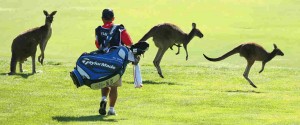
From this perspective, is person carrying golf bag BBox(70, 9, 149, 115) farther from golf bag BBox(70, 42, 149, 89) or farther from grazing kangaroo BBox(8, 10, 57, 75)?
grazing kangaroo BBox(8, 10, 57, 75)

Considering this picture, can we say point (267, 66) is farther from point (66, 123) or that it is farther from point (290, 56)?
Answer: point (66, 123)

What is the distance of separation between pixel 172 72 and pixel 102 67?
957 cm

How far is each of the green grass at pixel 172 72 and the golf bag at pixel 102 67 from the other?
666 mm

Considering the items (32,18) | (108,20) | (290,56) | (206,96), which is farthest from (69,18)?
(108,20)

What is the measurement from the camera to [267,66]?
80.1 feet

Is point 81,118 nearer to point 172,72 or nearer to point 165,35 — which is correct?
point 165,35

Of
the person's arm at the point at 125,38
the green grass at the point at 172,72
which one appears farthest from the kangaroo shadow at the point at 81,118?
the person's arm at the point at 125,38

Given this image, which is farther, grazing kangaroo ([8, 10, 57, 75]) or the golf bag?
grazing kangaroo ([8, 10, 57, 75])

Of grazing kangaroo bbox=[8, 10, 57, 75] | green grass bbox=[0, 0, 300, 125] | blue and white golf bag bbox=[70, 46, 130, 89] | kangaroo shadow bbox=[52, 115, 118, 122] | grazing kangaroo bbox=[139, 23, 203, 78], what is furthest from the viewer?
grazing kangaroo bbox=[139, 23, 203, 78]

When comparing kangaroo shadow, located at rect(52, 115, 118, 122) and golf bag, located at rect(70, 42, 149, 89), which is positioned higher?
golf bag, located at rect(70, 42, 149, 89)

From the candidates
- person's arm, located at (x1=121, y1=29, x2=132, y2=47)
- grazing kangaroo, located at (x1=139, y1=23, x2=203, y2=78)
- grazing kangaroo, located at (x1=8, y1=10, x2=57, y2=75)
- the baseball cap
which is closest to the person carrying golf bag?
person's arm, located at (x1=121, y1=29, x2=132, y2=47)

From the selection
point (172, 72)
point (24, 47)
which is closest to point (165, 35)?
point (172, 72)

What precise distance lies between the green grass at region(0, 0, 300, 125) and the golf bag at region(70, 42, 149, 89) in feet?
2.18

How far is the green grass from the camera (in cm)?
1393
